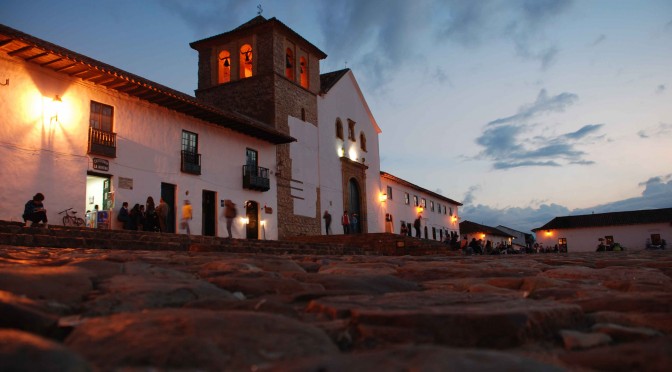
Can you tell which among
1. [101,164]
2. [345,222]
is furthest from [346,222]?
[101,164]

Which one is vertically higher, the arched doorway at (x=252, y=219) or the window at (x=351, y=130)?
the window at (x=351, y=130)

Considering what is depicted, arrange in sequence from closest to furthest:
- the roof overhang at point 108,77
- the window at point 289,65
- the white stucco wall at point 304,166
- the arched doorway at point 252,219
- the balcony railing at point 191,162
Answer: the roof overhang at point 108,77, the balcony railing at point 191,162, the arched doorway at point 252,219, the white stucco wall at point 304,166, the window at point 289,65

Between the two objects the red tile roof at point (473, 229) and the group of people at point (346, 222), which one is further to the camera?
the red tile roof at point (473, 229)

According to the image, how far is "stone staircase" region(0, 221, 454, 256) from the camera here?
24.9 feet

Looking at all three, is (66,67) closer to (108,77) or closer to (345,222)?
(108,77)

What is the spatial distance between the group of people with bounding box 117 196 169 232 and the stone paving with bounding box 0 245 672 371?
1295 centimetres

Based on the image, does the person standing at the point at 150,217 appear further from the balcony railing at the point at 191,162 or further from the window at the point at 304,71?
the window at the point at 304,71

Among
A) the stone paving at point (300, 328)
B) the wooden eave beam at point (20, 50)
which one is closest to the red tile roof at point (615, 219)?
the wooden eave beam at point (20, 50)

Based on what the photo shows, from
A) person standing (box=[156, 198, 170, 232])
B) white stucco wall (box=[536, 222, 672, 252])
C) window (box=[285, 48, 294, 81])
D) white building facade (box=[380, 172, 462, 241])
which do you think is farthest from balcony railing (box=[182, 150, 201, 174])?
white stucco wall (box=[536, 222, 672, 252])

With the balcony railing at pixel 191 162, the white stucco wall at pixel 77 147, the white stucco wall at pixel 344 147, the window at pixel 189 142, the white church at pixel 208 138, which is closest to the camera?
the white stucco wall at pixel 77 147

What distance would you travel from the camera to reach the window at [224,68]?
24.4m

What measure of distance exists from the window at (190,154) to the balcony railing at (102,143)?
8.86 ft

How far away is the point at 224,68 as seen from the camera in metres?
24.7

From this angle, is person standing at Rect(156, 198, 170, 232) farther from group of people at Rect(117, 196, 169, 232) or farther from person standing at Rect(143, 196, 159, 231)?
person standing at Rect(143, 196, 159, 231)
